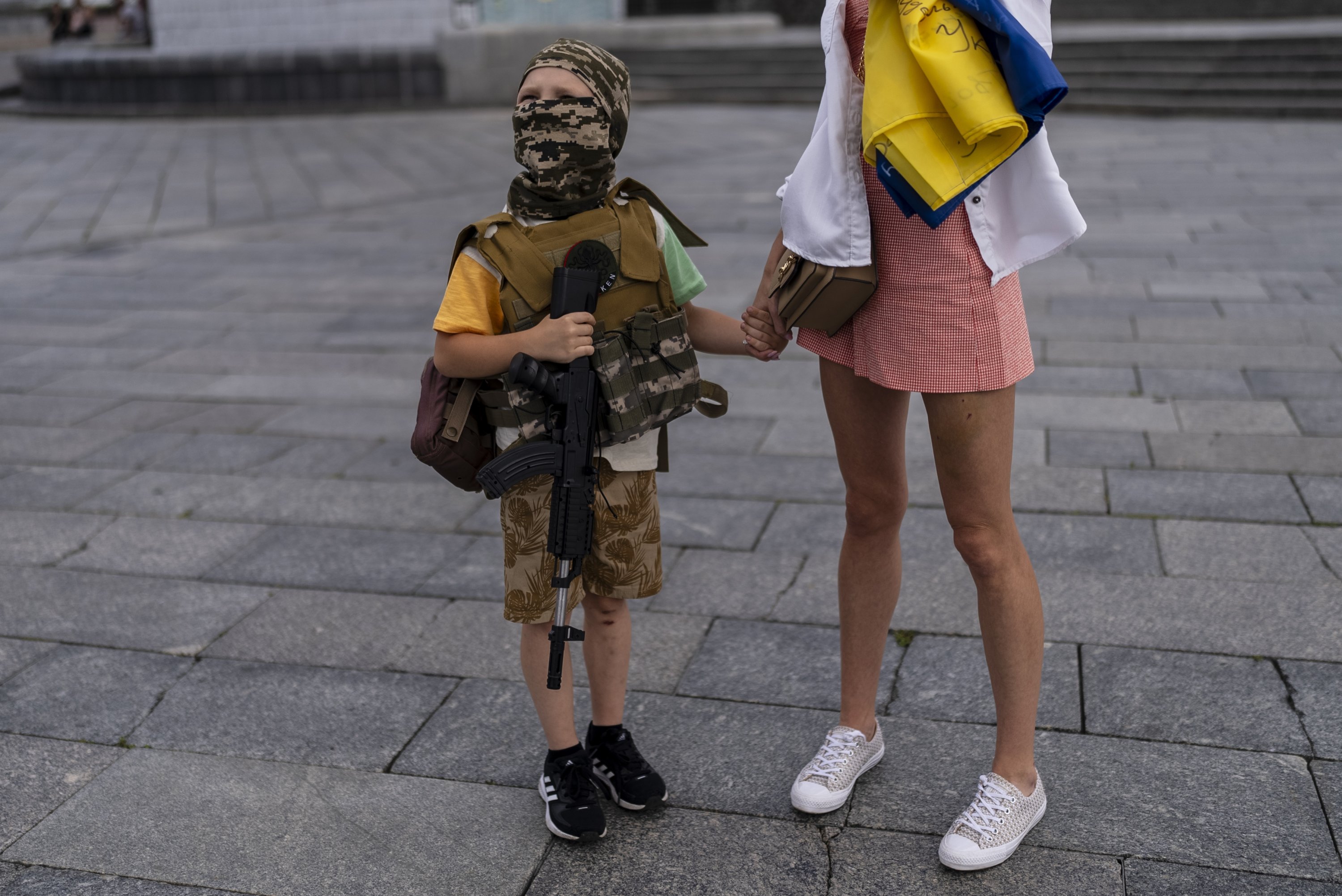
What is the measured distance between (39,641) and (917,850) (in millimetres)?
2486

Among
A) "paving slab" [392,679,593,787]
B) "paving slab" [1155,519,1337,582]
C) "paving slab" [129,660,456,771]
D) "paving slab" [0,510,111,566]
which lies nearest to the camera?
"paving slab" [392,679,593,787]

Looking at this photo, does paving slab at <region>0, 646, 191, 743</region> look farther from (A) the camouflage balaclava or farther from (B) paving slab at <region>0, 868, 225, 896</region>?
(A) the camouflage balaclava

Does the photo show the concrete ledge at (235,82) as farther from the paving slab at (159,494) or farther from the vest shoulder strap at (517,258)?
the vest shoulder strap at (517,258)

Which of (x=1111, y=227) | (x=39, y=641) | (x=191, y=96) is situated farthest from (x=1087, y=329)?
(x=191, y=96)

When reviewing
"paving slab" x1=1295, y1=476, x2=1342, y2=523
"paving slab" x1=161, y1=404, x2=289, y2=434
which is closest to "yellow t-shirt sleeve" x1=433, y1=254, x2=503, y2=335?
"paving slab" x1=1295, y1=476, x2=1342, y2=523

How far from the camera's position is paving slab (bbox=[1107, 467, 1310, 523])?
12.3 ft

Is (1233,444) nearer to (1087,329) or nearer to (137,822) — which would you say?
(1087,329)

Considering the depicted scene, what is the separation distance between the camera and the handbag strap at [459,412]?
221 cm

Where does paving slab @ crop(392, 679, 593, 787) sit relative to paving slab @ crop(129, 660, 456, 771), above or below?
above

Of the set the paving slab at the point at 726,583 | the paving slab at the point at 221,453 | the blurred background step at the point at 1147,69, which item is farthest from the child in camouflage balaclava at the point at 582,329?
the blurred background step at the point at 1147,69

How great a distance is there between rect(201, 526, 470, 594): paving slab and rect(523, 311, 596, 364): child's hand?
1663 millimetres

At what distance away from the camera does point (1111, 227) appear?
26.5 feet

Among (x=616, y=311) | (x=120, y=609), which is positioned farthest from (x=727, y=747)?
(x=120, y=609)

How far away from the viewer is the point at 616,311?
7.26 ft
